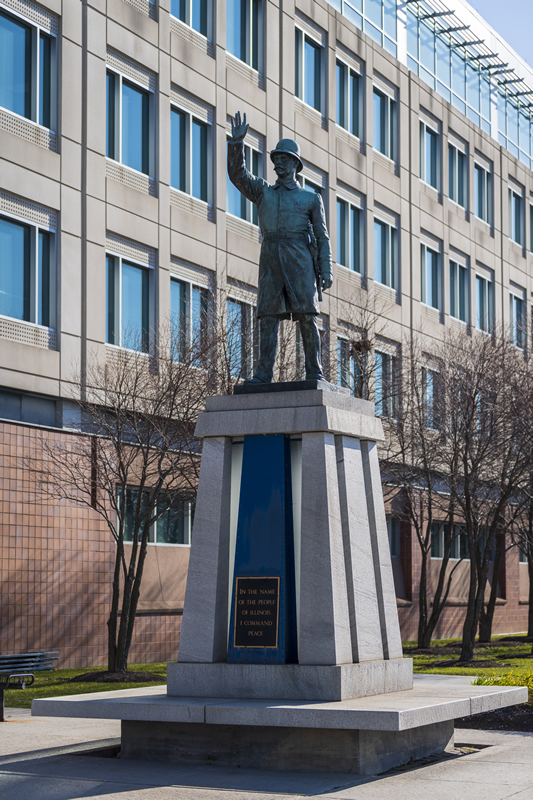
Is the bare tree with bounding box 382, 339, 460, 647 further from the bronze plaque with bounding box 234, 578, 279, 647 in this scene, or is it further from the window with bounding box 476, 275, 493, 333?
the bronze plaque with bounding box 234, 578, 279, 647

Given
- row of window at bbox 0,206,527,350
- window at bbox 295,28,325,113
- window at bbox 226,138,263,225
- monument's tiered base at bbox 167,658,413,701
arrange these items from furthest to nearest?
→ window at bbox 295,28,325,113 → window at bbox 226,138,263,225 → row of window at bbox 0,206,527,350 → monument's tiered base at bbox 167,658,413,701

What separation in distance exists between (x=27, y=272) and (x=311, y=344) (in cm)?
1126

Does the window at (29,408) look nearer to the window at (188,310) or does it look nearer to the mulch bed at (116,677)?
the window at (188,310)

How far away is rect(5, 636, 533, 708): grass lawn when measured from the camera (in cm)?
1689

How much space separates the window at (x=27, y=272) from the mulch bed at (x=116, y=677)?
22.9 feet

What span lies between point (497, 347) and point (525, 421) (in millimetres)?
3648

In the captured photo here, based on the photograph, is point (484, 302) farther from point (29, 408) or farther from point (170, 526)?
point (29, 408)

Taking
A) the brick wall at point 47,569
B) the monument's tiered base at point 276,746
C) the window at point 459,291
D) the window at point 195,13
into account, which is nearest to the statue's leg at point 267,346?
the monument's tiered base at point 276,746

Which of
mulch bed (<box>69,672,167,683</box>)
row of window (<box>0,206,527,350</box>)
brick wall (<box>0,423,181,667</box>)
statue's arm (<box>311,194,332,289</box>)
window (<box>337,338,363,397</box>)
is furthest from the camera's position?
window (<box>337,338,363,397</box>)

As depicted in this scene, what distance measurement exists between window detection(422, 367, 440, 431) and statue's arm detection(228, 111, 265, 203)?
1536cm

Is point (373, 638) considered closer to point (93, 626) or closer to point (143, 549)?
point (143, 549)

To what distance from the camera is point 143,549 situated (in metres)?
20.7

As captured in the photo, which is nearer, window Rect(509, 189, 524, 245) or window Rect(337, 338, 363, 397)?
window Rect(337, 338, 363, 397)

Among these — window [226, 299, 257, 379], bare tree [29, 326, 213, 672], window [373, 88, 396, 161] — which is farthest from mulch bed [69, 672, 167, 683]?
window [373, 88, 396, 161]
